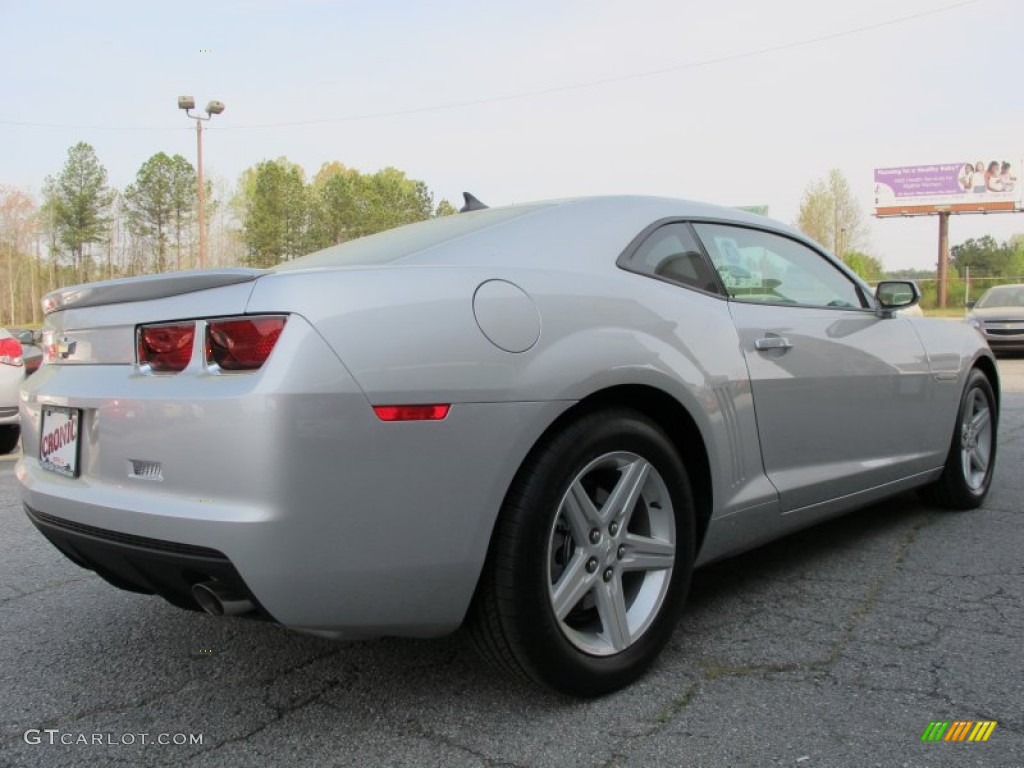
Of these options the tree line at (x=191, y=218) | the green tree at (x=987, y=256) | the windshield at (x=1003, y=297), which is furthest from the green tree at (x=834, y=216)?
the windshield at (x=1003, y=297)

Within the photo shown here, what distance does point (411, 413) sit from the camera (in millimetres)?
1854

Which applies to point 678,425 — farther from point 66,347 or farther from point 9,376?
point 9,376

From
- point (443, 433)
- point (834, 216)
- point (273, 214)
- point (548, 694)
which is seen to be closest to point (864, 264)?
point (834, 216)

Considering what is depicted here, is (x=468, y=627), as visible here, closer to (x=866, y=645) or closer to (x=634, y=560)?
(x=634, y=560)

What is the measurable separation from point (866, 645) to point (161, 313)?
7.22ft

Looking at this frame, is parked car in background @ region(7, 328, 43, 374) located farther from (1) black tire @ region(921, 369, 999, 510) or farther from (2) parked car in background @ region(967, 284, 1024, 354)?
(2) parked car in background @ region(967, 284, 1024, 354)

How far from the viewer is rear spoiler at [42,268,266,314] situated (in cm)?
199

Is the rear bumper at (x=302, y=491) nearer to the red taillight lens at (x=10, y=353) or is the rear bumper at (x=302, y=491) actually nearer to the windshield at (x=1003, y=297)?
the red taillight lens at (x=10, y=353)

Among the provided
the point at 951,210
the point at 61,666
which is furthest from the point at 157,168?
the point at 61,666

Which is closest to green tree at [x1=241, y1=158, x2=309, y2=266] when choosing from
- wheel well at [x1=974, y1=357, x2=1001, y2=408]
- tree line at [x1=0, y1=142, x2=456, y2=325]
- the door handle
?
tree line at [x1=0, y1=142, x2=456, y2=325]

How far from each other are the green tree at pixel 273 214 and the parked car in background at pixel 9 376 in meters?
45.8

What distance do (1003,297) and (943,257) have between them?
38542mm

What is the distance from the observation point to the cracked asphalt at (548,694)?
1962 mm

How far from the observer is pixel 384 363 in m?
1.84
